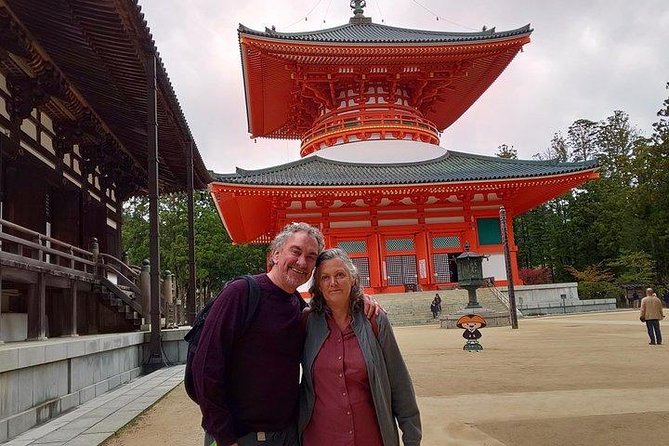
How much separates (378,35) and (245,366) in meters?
28.9

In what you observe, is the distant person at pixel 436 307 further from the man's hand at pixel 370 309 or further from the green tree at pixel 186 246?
the green tree at pixel 186 246

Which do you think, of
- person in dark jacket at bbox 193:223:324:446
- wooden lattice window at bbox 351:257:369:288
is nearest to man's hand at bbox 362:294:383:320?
person in dark jacket at bbox 193:223:324:446

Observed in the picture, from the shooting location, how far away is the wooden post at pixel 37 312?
768 centimetres

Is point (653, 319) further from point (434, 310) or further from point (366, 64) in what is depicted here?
point (366, 64)

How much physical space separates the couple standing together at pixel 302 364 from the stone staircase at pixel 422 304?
60.5 ft

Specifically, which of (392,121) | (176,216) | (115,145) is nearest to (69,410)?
(115,145)

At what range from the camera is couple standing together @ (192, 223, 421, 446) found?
2.36 m

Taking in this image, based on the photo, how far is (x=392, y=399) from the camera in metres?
2.67

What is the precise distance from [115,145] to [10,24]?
6.04 m

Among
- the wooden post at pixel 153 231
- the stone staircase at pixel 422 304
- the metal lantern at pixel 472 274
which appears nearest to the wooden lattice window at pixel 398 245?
the stone staircase at pixel 422 304

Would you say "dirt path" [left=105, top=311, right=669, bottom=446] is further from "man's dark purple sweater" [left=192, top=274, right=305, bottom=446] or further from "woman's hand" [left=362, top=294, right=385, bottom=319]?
"man's dark purple sweater" [left=192, top=274, right=305, bottom=446]

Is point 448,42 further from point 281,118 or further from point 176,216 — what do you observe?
point 176,216

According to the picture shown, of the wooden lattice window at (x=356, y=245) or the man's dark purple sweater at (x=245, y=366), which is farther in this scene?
the wooden lattice window at (x=356, y=245)

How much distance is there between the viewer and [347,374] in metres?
2.51
